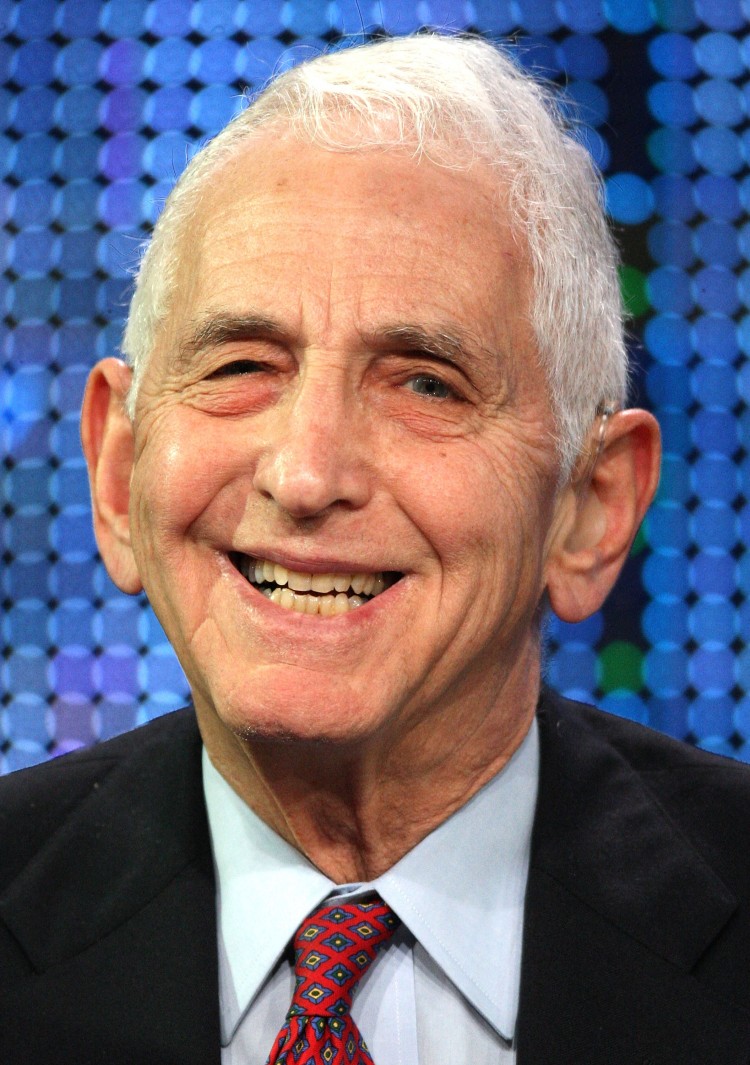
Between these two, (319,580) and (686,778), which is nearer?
(319,580)

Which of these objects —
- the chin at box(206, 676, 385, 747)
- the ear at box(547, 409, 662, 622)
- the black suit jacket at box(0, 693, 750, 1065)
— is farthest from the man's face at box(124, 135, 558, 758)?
the black suit jacket at box(0, 693, 750, 1065)

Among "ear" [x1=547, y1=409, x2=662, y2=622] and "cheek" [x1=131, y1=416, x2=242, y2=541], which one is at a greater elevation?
"cheek" [x1=131, y1=416, x2=242, y2=541]

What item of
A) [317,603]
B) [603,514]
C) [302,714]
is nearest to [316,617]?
[317,603]

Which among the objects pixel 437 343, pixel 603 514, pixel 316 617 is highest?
pixel 437 343

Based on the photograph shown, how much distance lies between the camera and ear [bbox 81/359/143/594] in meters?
2.07

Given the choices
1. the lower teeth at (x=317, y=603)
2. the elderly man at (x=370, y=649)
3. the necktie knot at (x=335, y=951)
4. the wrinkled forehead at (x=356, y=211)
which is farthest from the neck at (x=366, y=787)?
the wrinkled forehead at (x=356, y=211)

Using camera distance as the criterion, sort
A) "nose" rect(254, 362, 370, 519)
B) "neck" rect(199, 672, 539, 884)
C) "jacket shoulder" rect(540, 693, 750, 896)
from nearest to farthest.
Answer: "nose" rect(254, 362, 370, 519) → "neck" rect(199, 672, 539, 884) → "jacket shoulder" rect(540, 693, 750, 896)

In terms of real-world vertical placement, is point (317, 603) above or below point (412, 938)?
above

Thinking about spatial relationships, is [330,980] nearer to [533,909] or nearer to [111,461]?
[533,909]

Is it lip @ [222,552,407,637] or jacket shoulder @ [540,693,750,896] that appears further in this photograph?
jacket shoulder @ [540,693,750,896]

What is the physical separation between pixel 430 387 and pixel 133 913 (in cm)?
84

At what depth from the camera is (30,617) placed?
2.58 meters

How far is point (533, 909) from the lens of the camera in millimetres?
1882

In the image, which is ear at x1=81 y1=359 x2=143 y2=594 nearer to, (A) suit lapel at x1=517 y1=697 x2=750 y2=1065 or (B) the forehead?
(B) the forehead
